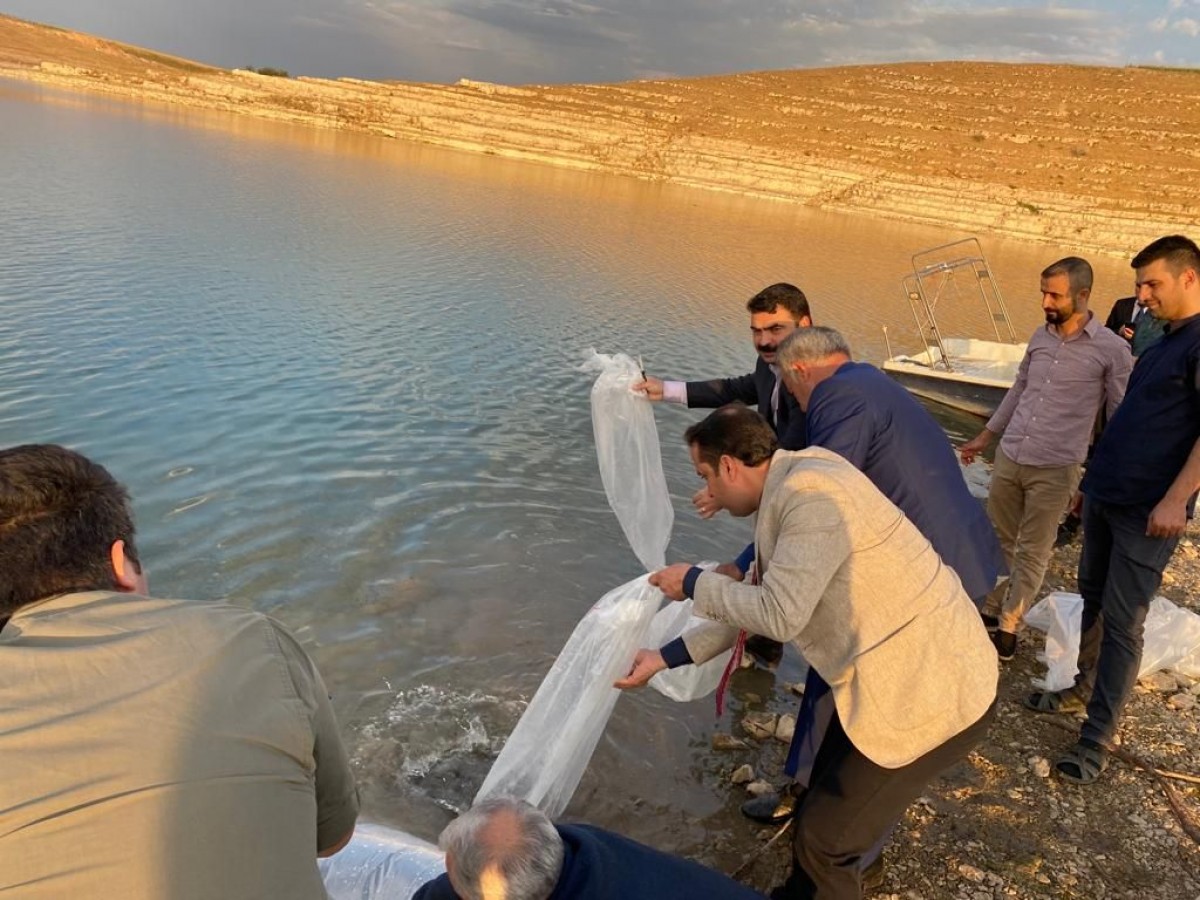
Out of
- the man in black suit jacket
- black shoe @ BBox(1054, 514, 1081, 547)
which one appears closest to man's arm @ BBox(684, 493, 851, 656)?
the man in black suit jacket

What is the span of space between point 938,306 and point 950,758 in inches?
787

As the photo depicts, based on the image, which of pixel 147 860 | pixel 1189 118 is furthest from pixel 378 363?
pixel 1189 118

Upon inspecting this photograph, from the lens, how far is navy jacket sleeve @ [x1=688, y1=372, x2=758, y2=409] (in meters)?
5.03

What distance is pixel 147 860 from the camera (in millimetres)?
1164

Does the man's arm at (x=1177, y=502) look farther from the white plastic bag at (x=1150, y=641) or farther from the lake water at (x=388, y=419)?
the lake water at (x=388, y=419)

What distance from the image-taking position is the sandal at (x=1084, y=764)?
3.78 metres

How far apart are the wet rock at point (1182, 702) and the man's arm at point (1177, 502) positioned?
1480 mm

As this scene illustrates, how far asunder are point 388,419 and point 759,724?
5151 millimetres

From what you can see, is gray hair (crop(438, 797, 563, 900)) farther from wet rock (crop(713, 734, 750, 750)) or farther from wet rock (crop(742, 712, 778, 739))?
wet rock (crop(742, 712, 778, 739))

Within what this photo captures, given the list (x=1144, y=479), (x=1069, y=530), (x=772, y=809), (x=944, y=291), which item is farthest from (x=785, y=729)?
(x=944, y=291)

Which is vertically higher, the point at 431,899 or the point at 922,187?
the point at 922,187

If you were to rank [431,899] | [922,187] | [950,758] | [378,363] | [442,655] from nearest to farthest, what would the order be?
1. [431,899]
2. [950,758]
3. [442,655]
4. [378,363]
5. [922,187]

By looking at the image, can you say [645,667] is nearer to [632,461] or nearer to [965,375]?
[632,461]

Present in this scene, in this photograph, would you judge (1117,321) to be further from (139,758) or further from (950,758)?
(139,758)
